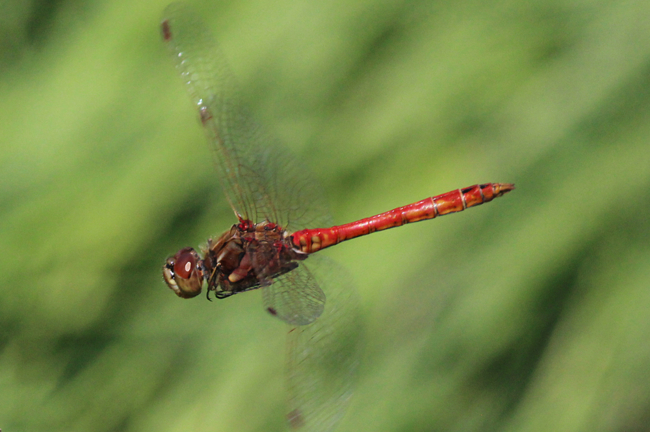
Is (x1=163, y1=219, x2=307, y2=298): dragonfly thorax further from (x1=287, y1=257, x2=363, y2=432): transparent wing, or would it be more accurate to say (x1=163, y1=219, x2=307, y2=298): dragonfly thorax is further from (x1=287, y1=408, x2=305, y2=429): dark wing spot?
(x1=287, y1=408, x2=305, y2=429): dark wing spot

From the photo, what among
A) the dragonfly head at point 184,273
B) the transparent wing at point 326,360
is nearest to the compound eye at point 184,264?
the dragonfly head at point 184,273

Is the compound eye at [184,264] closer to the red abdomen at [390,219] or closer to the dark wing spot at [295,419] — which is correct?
the red abdomen at [390,219]

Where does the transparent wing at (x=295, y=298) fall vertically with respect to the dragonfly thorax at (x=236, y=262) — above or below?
below

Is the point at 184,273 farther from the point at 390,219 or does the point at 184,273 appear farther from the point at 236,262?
the point at 390,219

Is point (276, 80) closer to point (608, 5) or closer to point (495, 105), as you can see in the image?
point (495, 105)

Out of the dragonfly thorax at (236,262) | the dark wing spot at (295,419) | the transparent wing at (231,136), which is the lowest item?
the dark wing spot at (295,419)

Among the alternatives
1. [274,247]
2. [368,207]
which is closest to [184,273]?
[274,247]

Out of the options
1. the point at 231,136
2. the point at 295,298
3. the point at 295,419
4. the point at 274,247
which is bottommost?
the point at 295,419
